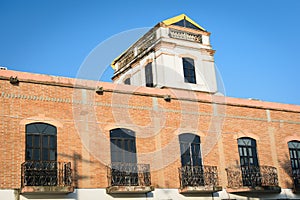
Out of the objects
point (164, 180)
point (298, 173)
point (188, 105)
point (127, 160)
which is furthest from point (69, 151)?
point (298, 173)

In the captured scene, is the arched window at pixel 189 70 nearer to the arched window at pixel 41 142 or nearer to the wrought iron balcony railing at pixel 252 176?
the wrought iron balcony railing at pixel 252 176

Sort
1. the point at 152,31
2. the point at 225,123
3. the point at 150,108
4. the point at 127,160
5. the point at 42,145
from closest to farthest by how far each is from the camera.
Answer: the point at 42,145, the point at 127,160, the point at 150,108, the point at 225,123, the point at 152,31

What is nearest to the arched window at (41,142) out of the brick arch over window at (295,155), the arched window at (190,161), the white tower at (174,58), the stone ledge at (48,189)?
the stone ledge at (48,189)

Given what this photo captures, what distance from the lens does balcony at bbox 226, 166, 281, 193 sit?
20.9m

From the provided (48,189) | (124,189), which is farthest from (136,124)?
(48,189)

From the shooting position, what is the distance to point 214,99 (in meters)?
22.6

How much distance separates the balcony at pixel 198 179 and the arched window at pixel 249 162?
1757 mm

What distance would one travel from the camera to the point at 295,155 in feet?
78.3

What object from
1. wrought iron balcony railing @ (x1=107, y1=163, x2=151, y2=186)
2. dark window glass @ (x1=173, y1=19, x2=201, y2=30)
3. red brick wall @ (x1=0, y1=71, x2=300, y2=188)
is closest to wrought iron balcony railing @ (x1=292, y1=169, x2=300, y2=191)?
red brick wall @ (x1=0, y1=71, x2=300, y2=188)

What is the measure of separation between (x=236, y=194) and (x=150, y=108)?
18.6ft

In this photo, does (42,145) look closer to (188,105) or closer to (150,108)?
(150,108)

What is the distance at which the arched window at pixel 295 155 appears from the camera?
23.6 metres

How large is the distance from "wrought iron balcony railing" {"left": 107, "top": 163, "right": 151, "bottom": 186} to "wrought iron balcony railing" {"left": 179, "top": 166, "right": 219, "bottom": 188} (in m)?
1.72

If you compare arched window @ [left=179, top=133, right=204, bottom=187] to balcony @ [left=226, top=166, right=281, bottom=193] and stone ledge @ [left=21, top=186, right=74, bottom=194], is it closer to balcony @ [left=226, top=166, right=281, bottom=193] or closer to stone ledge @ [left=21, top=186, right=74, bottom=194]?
balcony @ [left=226, top=166, right=281, bottom=193]
